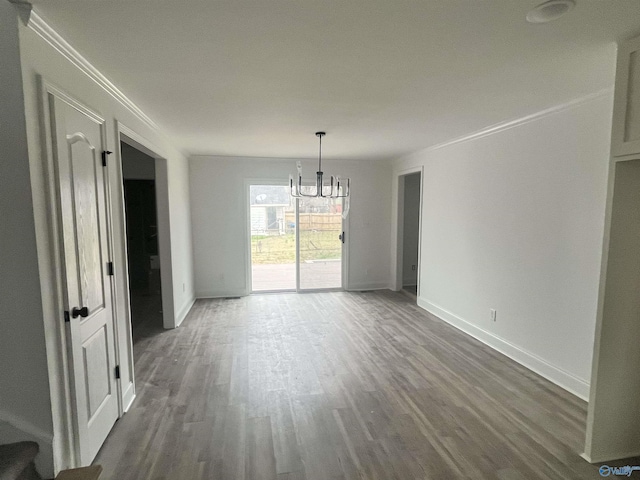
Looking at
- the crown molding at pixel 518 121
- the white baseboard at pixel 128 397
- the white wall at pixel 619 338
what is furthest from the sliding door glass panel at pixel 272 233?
the white wall at pixel 619 338

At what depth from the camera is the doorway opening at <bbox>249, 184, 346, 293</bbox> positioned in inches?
231

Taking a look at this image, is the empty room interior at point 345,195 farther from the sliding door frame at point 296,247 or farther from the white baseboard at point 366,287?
the white baseboard at point 366,287

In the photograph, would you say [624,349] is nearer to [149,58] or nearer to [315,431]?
[315,431]

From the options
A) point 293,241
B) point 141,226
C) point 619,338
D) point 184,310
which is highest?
point 141,226

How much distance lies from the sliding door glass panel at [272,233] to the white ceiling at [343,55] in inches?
103

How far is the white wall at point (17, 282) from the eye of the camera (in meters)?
1.45

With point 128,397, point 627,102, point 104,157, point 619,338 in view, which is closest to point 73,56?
point 104,157

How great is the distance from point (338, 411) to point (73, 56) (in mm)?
2783

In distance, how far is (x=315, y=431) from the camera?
90.4 inches

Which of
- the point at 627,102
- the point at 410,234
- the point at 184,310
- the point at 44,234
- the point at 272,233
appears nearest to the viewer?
the point at 44,234

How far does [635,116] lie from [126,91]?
3.13 meters

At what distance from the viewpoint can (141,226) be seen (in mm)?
6000

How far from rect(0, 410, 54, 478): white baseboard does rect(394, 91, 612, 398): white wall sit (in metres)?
3.51

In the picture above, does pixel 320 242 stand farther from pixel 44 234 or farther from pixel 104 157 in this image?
pixel 44 234
